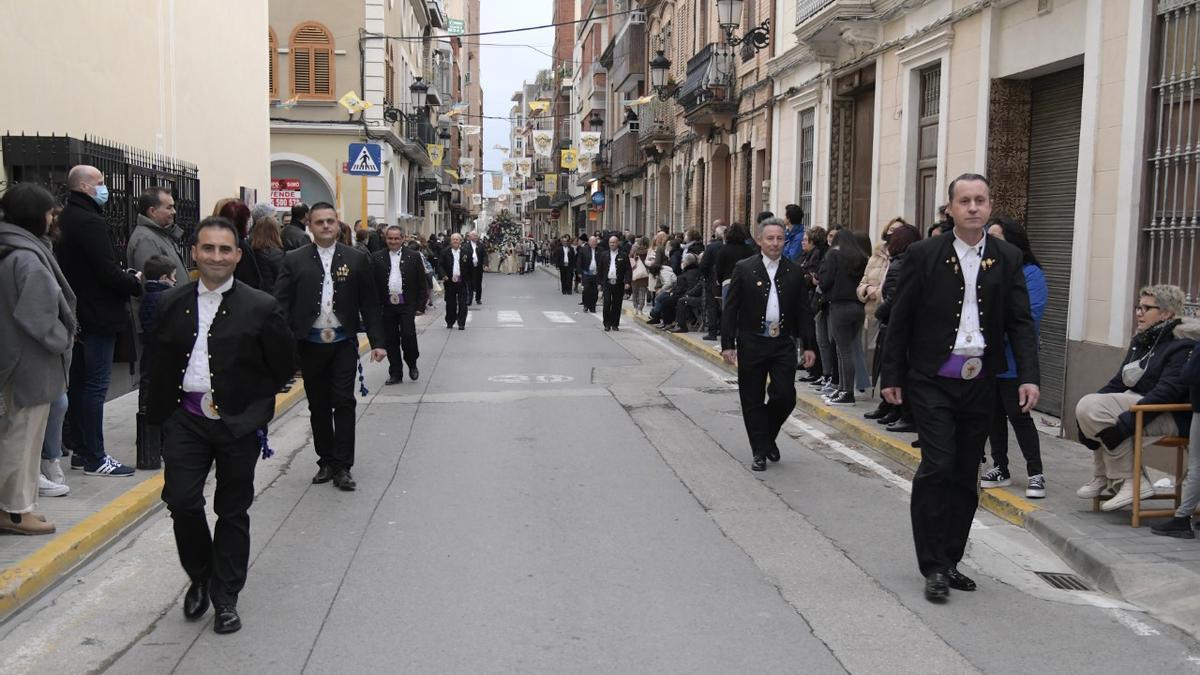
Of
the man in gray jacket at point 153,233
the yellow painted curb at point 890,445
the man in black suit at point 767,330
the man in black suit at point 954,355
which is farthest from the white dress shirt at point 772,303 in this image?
the man in gray jacket at point 153,233

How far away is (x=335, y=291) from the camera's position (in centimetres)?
818

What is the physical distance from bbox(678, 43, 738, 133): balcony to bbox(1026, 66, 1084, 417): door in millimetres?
14349

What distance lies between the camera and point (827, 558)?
6.51 meters

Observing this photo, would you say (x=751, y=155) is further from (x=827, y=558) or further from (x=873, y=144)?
(x=827, y=558)

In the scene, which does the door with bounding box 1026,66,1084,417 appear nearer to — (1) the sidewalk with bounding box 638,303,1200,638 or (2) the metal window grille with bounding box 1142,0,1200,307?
(1) the sidewalk with bounding box 638,303,1200,638

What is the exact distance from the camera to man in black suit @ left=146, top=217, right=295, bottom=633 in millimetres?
5121

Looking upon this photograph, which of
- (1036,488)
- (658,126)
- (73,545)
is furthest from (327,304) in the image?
(658,126)

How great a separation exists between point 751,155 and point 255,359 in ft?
71.6

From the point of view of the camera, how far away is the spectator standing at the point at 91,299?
7.96 meters

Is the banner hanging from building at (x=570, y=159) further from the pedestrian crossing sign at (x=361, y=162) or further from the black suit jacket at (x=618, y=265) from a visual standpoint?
the pedestrian crossing sign at (x=361, y=162)

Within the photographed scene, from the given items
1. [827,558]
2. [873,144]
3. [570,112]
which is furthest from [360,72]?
[570,112]

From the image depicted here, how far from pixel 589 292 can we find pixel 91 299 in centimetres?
1998

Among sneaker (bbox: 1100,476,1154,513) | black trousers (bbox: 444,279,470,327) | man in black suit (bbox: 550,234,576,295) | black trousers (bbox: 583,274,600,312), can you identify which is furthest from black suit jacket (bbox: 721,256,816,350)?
man in black suit (bbox: 550,234,576,295)

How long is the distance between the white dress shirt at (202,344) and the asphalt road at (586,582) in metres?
1.11
